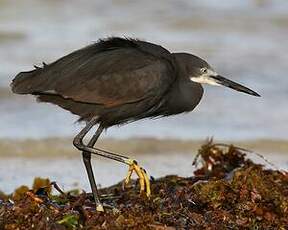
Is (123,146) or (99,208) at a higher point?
(123,146)

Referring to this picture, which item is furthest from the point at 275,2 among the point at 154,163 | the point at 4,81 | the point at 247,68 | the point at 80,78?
the point at 80,78

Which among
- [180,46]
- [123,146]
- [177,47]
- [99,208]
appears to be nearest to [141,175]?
[99,208]

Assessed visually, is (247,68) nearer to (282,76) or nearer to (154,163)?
(282,76)

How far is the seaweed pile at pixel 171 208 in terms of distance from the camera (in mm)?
4828

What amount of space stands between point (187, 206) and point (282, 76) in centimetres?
616

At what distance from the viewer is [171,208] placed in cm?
519

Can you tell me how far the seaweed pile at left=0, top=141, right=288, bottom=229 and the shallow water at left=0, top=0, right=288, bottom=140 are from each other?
3.37 meters

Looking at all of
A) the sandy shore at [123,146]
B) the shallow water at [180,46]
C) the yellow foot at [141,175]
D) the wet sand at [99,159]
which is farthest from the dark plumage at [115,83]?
the shallow water at [180,46]

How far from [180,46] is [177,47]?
140 millimetres

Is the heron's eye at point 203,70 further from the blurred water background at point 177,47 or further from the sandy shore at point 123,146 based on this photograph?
the sandy shore at point 123,146

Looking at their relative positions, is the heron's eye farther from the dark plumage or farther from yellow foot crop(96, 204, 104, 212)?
yellow foot crop(96, 204, 104, 212)

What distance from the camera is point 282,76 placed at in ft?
37.0

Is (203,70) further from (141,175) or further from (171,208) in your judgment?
(171,208)

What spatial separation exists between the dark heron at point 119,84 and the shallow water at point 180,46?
3.46 m
